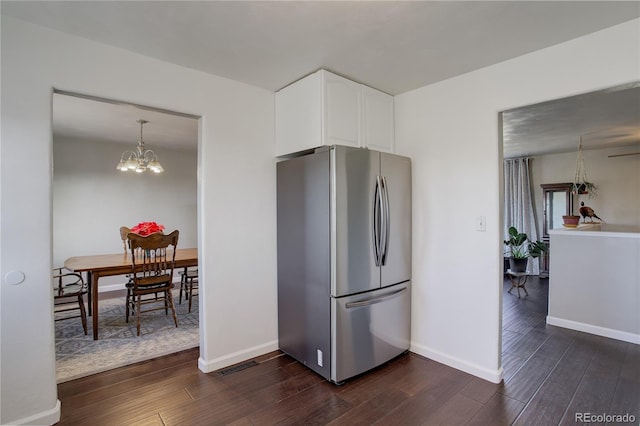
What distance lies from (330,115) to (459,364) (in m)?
2.34

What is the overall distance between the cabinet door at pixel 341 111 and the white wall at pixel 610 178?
18.2 feet

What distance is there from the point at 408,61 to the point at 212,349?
9.18 feet

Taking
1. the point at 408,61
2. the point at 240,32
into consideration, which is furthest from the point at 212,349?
the point at 408,61

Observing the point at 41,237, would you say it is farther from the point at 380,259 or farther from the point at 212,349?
the point at 380,259

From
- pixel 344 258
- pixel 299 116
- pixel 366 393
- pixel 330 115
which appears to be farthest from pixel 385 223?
pixel 366 393

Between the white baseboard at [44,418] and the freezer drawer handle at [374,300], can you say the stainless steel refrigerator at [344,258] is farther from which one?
the white baseboard at [44,418]

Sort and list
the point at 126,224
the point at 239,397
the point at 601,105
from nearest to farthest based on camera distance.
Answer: the point at 239,397
the point at 601,105
the point at 126,224

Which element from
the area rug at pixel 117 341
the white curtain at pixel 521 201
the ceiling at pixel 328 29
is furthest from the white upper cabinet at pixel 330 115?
the white curtain at pixel 521 201

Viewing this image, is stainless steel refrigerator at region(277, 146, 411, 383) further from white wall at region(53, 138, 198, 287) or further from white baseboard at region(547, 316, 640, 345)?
white wall at region(53, 138, 198, 287)

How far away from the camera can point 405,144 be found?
3047 millimetres

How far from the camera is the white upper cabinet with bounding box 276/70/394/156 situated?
2547 millimetres

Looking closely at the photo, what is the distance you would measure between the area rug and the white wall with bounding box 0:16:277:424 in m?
0.69

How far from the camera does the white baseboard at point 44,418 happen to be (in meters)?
1.86

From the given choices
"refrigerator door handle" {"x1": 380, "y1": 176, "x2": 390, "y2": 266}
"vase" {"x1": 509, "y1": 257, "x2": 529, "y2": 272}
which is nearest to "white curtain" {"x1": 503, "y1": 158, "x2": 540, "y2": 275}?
"vase" {"x1": 509, "y1": 257, "x2": 529, "y2": 272}
